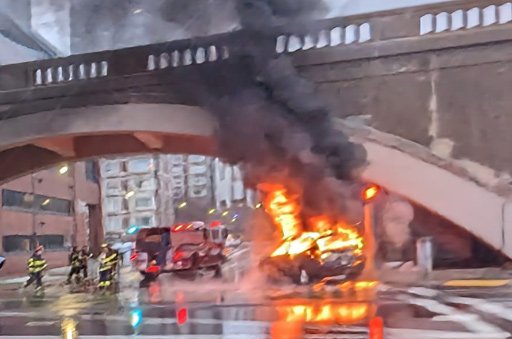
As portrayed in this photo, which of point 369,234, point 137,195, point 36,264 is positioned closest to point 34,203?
point 36,264

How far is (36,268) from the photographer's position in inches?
179

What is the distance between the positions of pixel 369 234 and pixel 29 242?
220 cm

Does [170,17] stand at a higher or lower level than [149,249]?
higher

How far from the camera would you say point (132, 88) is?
182 inches

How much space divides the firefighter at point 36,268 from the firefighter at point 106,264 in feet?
1.45

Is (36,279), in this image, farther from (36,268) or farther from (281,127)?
(281,127)

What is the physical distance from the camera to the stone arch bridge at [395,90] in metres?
4.08

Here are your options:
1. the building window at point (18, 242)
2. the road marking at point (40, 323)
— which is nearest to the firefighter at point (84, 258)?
the building window at point (18, 242)

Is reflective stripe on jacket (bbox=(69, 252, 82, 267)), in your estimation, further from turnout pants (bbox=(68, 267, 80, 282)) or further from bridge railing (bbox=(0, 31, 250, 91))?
bridge railing (bbox=(0, 31, 250, 91))

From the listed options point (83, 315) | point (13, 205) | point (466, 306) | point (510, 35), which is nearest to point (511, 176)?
point (510, 35)

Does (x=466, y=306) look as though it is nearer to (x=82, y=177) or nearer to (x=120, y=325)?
(x=120, y=325)

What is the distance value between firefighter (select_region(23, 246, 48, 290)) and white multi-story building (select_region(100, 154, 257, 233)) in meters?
0.57

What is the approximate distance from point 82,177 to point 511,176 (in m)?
2.66

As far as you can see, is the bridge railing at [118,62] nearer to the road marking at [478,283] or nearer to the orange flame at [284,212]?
the orange flame at [284,212]
